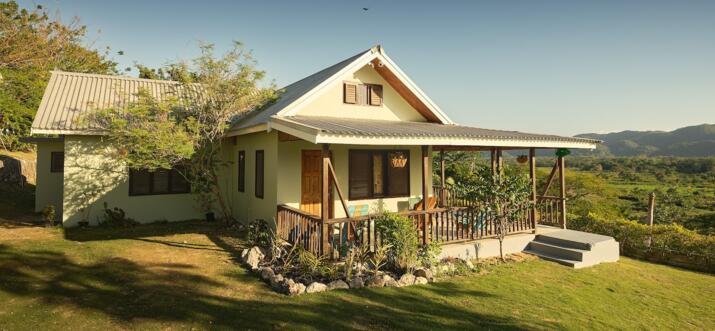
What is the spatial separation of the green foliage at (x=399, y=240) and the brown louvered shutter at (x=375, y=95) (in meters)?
5.28

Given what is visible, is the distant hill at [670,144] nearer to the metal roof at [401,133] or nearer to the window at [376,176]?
the metal roof at [401,133]

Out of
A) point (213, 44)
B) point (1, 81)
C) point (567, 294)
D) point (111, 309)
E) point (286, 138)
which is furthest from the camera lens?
point (1, 81)

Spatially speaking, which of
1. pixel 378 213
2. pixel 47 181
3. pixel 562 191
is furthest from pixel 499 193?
pixel 47 181

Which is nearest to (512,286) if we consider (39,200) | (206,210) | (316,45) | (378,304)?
(378,304)

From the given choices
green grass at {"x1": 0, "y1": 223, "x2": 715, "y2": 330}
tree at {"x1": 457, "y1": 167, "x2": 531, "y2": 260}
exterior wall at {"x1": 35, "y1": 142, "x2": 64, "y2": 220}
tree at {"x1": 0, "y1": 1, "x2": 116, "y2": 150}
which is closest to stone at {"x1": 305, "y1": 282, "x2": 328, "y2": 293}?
green grass at {"x1": 0, "y1": 223, "x2": 715, "y2": 330}

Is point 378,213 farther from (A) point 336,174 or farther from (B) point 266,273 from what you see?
(B) point 266,273

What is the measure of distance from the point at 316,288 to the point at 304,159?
Result: 190 inches

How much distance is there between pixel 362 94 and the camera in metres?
12.7

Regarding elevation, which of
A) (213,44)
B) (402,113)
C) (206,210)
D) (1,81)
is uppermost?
(1,81)

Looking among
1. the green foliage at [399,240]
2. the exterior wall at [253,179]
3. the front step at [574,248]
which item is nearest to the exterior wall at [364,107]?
the exterior wall at [253,179]

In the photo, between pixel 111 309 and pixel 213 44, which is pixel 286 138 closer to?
pixel 213 44

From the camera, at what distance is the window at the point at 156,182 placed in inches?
502

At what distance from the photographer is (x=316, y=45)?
1675 cm

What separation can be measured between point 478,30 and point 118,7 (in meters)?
15.8
